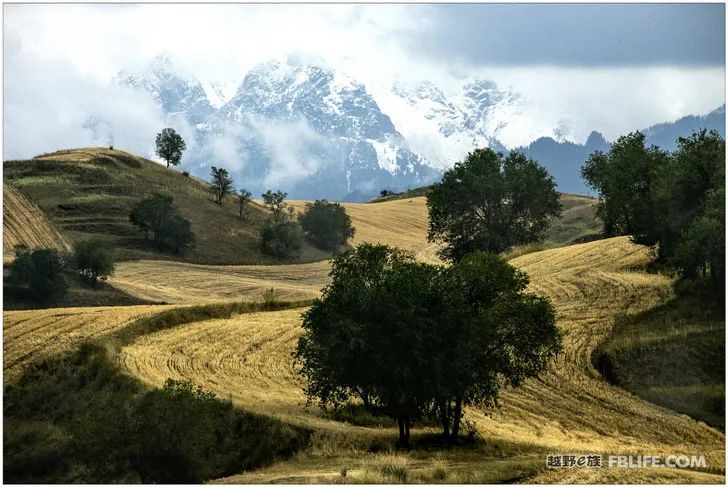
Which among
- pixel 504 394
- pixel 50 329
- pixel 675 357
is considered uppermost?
pixel 675 357

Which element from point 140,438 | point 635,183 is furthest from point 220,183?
point 140,438

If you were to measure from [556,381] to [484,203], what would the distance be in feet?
173

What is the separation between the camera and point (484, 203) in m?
105

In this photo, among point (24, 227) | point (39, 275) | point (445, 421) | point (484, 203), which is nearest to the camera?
point (445, 421)

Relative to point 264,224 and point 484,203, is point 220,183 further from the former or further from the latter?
point 484,203

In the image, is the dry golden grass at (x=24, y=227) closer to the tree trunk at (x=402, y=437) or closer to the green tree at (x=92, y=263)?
the green tree at (x=92, y=263)

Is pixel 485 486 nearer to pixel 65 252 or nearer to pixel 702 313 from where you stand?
pixel 702 313

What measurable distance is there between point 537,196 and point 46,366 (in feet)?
213

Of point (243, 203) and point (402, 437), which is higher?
point (243, 203)

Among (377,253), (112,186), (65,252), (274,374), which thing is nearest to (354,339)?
(377,253)

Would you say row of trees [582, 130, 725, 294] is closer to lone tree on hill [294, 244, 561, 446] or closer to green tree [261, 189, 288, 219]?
lone tree on hill [294, 244, 561, 446]

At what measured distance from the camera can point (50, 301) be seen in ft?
271

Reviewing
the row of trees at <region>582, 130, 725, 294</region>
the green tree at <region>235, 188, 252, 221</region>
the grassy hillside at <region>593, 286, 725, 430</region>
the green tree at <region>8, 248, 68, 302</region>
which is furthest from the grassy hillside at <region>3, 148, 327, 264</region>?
the grassy hillside at <region>593, 286, 725, 430</region>

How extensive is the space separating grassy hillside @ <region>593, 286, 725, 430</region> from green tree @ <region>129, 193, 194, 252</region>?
8188 cm
